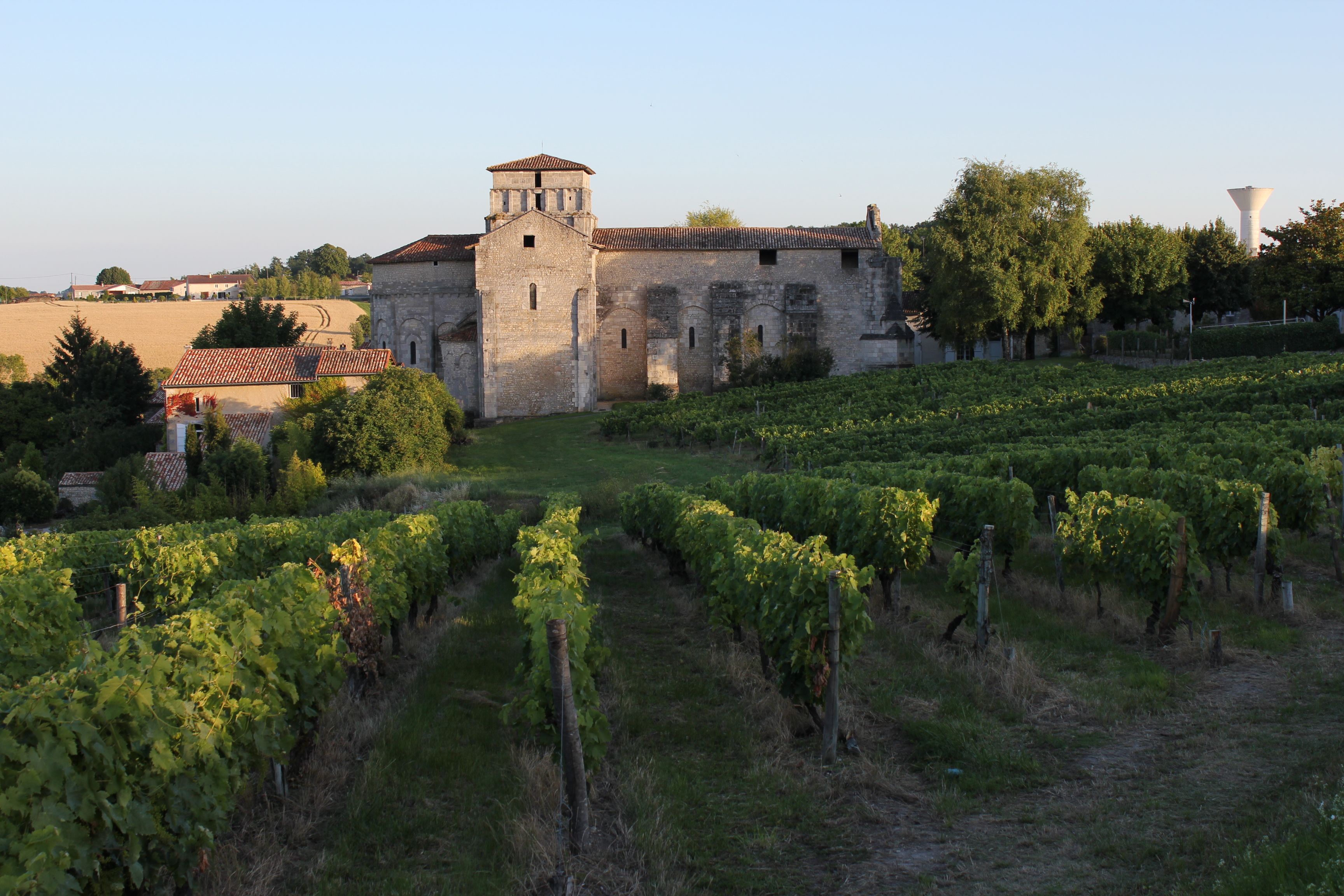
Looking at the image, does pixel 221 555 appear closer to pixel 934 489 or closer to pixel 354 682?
pixel 354 682

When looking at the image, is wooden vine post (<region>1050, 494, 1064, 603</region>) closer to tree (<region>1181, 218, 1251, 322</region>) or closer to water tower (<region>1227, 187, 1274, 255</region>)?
tree (<region>1181, 218, 1251, 322</region>)

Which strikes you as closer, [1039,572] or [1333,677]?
[1333,677]

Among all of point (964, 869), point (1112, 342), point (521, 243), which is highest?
point (521, 243)

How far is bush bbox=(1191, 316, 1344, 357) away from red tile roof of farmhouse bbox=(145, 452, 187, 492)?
36355mm

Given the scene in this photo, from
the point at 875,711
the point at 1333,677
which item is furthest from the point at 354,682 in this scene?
the point at 1333,677

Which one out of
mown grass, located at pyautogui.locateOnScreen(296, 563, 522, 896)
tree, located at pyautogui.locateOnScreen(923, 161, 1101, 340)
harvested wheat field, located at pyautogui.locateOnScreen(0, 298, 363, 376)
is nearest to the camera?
mown grass, located at pyautogui.locateOnScreen(296, 563, 522, 896)

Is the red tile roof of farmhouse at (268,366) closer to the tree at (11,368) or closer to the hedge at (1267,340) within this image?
the hedge at (1267,340)

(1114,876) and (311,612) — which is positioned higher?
(311,612)

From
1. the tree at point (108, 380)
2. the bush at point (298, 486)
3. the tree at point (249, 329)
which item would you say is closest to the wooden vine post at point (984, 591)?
the bush at point (298, 486)

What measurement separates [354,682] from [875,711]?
4.30 metres

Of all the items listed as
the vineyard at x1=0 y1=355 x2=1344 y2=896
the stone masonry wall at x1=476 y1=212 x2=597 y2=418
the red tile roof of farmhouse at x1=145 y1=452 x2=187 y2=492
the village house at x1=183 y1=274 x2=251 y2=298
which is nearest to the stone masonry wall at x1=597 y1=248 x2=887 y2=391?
the stone masonry wall at x1=476 y1=212 x2=597 y2=418

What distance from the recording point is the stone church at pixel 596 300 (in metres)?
42.2

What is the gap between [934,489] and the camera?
14.1 m

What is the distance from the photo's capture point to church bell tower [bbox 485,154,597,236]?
4422 cm
